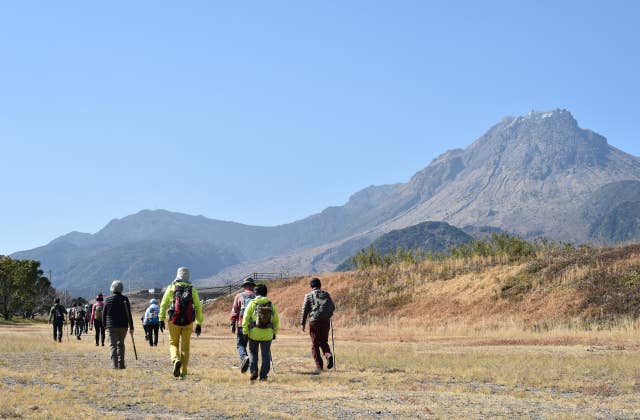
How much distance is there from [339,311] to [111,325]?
4170cm

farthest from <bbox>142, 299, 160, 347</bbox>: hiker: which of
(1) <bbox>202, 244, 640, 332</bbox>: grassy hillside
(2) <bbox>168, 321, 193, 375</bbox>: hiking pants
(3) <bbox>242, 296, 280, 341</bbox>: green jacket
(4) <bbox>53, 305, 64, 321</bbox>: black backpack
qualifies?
(1) <bbox>202, 244, 640, 332</bbox>: grassy hillside

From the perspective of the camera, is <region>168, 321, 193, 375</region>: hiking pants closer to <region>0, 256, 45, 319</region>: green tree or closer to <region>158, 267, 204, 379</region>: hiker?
<region>158, 267, 204, 379</region>: hiker

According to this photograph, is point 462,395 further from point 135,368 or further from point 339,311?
point 339,311

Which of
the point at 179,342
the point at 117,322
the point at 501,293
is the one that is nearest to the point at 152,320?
the point at 117,322

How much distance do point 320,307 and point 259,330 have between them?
2.79 metres

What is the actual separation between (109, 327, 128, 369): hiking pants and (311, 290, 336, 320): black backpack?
4.60 m

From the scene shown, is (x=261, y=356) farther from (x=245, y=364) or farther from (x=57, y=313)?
(x=57, y=313)

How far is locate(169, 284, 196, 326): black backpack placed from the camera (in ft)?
52.2

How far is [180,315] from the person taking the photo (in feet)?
52.3

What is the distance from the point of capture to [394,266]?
68875 millimetres

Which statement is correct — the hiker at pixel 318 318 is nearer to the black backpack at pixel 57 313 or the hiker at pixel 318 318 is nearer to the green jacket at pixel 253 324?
the green jacket at pixel 253 324

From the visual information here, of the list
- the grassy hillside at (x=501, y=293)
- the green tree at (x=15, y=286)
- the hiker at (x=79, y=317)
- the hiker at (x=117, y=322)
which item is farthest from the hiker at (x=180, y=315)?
the green tree at (x=15, y=286)

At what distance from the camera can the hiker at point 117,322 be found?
1817cm

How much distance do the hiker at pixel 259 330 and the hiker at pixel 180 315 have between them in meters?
1.03
